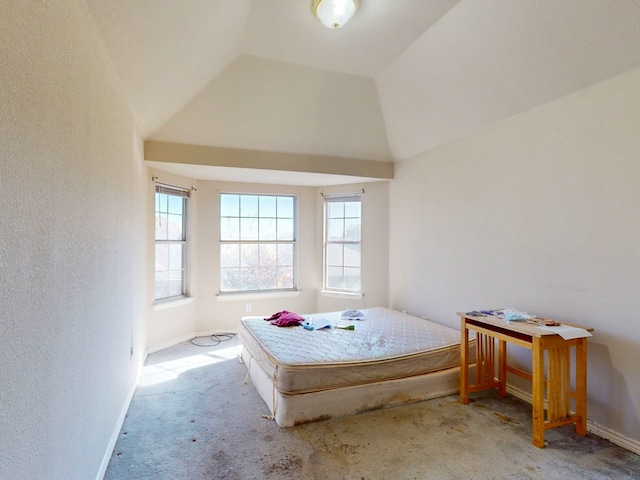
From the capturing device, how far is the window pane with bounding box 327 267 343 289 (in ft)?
16.9

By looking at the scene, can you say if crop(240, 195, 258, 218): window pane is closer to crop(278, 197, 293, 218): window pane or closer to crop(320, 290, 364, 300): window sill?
crop(278, 197, 293, 218): window pane

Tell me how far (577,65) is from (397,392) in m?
2.69

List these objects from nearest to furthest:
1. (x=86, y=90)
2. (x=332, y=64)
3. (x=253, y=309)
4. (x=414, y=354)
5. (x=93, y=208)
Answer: (x=86, y=90), (x=93, y=208), (x=414, y=354), (x=332, y=64), (x=253, y=309)

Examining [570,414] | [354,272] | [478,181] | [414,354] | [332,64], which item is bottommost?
[570,414]

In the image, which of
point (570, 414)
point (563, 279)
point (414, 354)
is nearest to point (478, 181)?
point (563, 279)

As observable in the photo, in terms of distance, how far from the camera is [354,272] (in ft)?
16.4

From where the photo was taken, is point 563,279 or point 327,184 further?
point 327,184

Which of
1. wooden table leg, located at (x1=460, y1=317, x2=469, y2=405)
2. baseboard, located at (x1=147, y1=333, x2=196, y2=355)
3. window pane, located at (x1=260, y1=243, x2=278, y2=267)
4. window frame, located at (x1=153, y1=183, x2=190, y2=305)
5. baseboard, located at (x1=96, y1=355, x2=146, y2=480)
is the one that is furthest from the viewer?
window pane, located at (x1=260, y1=243, x2=278, y2=267)

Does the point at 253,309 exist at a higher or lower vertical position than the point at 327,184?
lower

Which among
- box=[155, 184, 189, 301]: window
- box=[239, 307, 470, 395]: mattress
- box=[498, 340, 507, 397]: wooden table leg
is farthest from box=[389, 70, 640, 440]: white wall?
box=[155, 184, 189, 301]: window

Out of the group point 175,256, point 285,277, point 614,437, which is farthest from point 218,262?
point 614,437

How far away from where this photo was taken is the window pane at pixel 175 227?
4.34 m

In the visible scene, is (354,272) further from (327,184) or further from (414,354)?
(414,354)

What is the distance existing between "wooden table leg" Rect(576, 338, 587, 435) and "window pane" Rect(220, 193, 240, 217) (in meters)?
4.11
